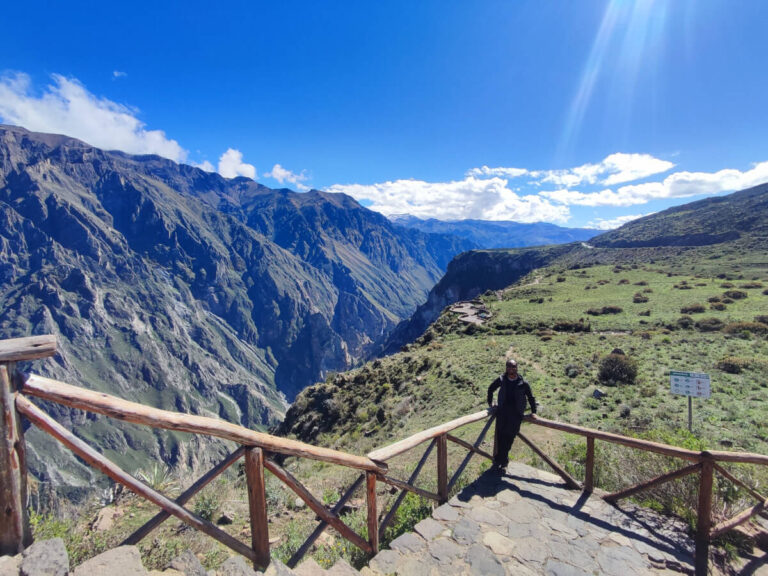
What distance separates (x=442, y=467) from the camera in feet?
19.6

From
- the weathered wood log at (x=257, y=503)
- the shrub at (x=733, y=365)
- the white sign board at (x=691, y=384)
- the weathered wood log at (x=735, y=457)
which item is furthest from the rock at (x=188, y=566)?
the shrub at (x=733, y=365)

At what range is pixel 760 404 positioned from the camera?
13430 millimetres

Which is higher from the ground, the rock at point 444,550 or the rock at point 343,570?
the rock at point 343,570

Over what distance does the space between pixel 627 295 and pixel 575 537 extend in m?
50.6

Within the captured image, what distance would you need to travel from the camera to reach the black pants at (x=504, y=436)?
6.85 m

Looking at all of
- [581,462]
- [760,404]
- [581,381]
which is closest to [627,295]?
[581,381]

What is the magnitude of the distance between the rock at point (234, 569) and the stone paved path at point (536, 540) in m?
1.71

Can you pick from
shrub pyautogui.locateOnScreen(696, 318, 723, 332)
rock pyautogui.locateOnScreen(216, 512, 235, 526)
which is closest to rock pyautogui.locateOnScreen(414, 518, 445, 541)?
rock pyautogui.locateOnScreen(216, 512, 235, 526)

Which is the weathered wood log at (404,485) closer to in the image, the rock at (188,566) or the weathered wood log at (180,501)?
the weathered wood log at (180,501)

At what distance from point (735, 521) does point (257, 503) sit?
6037mm

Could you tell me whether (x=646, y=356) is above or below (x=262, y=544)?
below

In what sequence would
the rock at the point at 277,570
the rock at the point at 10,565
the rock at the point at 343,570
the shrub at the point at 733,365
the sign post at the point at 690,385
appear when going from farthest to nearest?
the shrub at the point at 733,365 < the sign post at the point at 690,385 < the rock at the point at 343,570 < the rock at the point at 277,570 < the rock at the point at 10,565

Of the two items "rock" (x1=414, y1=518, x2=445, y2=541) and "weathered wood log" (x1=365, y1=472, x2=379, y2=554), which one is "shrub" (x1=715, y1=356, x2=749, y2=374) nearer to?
"rock" (x1=414, y1=518, x2=445, y2=541)

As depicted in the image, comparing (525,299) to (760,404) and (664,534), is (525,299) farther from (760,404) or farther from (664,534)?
(664,534)
